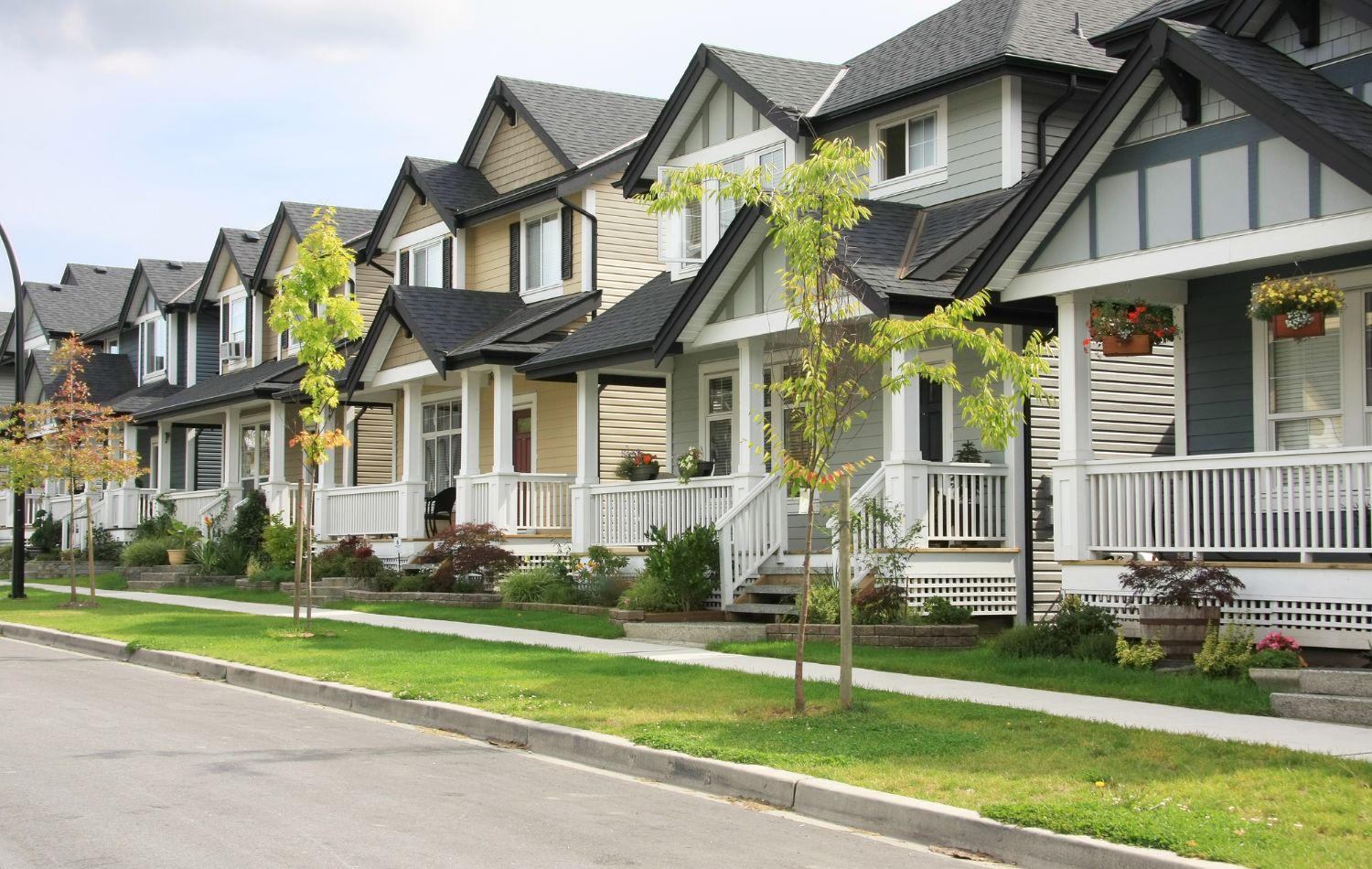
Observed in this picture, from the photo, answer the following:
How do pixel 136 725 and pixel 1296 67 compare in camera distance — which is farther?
pixel 1296 67

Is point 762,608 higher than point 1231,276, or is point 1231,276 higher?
point 1231,276

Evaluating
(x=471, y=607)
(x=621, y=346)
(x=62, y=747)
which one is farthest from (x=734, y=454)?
(x=62, y=747)

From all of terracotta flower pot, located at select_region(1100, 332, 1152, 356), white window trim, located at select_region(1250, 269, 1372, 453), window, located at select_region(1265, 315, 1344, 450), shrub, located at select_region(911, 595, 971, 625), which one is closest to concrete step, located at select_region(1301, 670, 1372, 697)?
white window trim, located at select_region(1250, 269, 1372, 453)

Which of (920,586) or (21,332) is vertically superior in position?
(21,332)

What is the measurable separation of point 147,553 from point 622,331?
16.9m

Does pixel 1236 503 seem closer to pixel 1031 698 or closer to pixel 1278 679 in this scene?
pixel 1278 679

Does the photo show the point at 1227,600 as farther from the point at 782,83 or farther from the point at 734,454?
the point at 782,83

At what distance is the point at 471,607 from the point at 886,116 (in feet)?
31.8

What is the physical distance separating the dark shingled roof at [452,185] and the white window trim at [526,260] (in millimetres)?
1625

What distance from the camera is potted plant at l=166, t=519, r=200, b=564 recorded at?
114 feet

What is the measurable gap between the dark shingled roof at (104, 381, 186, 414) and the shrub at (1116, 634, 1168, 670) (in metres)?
33.0

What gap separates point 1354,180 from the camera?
42.0ft

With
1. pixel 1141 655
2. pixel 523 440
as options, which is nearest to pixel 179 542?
pixel 523 440

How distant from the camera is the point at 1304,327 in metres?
13.8
